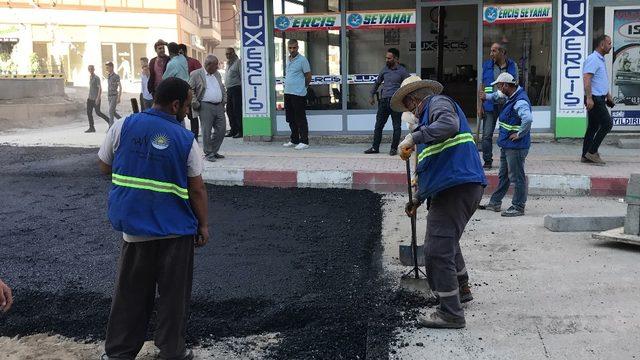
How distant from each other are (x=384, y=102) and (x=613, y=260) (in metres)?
5.66

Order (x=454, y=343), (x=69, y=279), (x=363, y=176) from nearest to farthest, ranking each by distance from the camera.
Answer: (x=454, y=343), (x=69, y=279), (x=363, y=176)

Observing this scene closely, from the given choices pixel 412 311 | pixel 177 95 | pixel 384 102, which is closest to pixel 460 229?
pixel 412 311

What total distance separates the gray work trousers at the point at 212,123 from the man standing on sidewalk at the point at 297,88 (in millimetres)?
1651

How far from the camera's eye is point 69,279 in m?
5.21

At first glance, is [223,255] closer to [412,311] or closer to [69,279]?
[69,279]

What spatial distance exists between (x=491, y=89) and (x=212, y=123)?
4167 mm

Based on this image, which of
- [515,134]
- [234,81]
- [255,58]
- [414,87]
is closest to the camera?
[414,87]

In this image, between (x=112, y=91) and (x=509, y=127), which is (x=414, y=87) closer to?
(x=509, y=127)

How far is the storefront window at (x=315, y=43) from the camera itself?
12461 millimetres

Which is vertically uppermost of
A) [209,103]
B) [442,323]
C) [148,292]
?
[209,103]

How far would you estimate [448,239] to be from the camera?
4.27 meters

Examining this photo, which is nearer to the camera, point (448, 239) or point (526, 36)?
point (448, 239)

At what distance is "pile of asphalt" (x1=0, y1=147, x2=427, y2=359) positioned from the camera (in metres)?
4.31

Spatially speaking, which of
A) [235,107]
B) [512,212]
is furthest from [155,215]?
[235,107]
